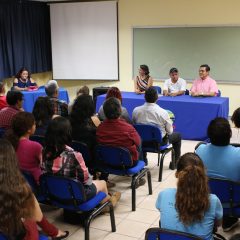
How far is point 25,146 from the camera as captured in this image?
9.66 feet

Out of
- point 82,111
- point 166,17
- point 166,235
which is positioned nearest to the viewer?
point 166,235

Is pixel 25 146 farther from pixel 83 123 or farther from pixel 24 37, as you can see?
pixel 24 37

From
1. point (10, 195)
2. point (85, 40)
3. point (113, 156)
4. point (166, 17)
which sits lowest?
point (113, 156)

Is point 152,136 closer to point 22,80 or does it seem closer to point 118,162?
point 118,162

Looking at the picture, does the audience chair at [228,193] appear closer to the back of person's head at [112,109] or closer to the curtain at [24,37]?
the back of person's head at [112,109]

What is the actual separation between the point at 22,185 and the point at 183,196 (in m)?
0.83

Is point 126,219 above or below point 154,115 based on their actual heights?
below

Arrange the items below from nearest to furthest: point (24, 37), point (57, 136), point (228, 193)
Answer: point (228, 193), point (57, 136), point (24, 37)

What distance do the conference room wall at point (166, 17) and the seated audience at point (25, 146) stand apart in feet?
16.9

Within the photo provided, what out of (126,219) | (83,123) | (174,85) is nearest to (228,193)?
(126,219)

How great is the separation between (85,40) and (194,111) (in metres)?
3.64

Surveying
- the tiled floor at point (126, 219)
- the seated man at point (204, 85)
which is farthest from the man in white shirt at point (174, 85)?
the tiled floor at point (126, 219)

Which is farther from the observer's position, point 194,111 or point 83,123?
point 194,111

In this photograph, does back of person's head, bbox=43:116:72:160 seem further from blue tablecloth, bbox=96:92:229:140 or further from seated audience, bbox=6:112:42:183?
blue tablecloth, bbox=96:92:229:140
